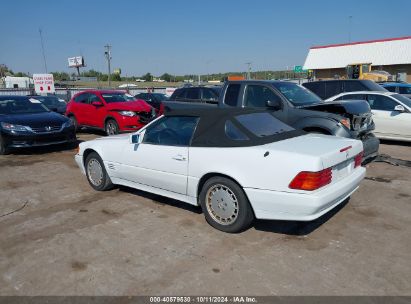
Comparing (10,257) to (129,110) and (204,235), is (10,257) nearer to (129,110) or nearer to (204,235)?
(204,235)

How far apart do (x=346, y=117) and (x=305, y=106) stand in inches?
31.9

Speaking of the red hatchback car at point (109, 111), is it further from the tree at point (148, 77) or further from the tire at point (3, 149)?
the tree at point (148, 77)

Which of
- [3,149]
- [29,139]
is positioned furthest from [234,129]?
[3,149]

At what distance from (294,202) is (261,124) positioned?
1.32 m

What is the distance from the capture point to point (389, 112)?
9688 millimetres

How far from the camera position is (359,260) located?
3594mm

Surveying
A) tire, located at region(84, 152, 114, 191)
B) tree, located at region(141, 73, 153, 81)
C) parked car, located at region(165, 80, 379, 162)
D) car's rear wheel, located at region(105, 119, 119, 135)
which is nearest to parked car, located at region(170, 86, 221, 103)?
car's rear wheel, located at region(105, 119, 119, 135)

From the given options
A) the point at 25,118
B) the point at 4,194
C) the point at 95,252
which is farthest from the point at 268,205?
the point at 25,118

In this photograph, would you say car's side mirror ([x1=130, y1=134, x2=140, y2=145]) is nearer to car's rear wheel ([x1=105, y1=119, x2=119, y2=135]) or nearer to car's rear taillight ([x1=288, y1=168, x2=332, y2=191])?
car's rear taillight ([x1=288, y1=168, x2=332, y2=191])

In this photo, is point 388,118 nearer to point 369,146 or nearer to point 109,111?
point 369,146

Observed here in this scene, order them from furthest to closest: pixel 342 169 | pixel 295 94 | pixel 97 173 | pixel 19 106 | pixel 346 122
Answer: pixel 19 106
pixel 295 94
pixel 346 122
pixel 97 173
pixel 342 169

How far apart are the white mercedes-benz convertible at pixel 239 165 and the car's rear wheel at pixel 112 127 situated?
6.21m

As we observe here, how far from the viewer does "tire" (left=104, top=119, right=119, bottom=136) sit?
11.5 metres

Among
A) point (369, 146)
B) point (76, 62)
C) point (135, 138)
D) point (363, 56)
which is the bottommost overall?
point (369, 146)
